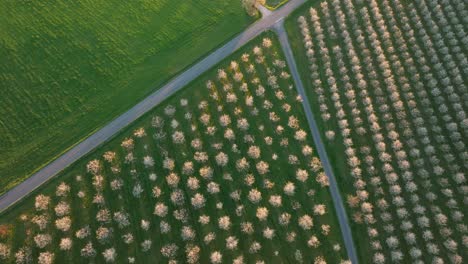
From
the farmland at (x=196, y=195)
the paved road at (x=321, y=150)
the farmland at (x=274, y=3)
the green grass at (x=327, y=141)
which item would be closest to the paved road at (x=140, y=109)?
the farmland at (x=274, y=3)

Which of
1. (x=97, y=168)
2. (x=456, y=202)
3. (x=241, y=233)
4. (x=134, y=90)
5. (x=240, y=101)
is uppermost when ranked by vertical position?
(x=134, y=90)

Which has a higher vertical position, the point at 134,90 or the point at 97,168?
the point at 134,90

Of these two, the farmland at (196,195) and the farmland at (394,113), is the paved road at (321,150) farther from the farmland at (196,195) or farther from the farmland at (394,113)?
the farmland at (196,195)

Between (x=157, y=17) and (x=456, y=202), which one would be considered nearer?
(x=456, y=202)

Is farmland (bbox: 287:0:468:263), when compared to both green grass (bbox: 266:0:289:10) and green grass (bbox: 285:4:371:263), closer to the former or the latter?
green grass (bbox: 285:4:371:263)

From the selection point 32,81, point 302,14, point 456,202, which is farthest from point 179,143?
point 456,202

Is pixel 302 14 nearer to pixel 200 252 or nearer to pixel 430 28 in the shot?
pixel 430 28

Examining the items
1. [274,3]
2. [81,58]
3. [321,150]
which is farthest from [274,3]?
[81,58]
